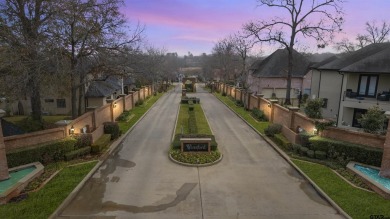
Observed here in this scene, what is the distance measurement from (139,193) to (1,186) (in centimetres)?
670

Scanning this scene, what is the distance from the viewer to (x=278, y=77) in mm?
44438

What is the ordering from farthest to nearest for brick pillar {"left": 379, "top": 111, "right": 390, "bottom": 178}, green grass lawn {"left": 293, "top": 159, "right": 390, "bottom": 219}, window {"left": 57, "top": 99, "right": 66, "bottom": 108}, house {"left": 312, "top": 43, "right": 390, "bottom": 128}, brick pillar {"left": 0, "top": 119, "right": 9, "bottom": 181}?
1. window {"left": 57, "top": 99, "right": 66, "bottom": 108}
2. house {"left": 312, "top": 43, "right": 390, "bottom": 128}
3. brick pillar {"left": 379, "top": 111, "right": 390, "bottom": 178}
4. brick pillar {"left": 0, "top": 119, "right": 9, "bottom": 181}
5. green grass lawn {"left": 293, "top": 159, "right": 390, "bottom": 219}

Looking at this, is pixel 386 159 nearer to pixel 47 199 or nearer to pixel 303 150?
pixel 303 150

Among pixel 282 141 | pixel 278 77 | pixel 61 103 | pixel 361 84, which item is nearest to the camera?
pixel 282 141

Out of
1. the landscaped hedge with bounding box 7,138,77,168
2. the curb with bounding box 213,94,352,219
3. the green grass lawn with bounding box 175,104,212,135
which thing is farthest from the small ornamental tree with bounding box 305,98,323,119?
the landscaped hedge with bounding box 7,138,77,168

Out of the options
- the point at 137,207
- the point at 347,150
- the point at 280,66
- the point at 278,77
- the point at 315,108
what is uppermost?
the point at 280,66

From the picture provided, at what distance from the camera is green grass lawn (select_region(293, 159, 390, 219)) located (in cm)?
1060

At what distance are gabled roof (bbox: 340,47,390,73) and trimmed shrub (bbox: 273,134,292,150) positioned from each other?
10.3m

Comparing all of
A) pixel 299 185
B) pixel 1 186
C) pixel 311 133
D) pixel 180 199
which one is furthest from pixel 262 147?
pixel 1 186

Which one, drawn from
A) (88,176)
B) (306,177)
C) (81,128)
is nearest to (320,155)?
(306,177)

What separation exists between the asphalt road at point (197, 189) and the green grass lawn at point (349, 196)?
62cm

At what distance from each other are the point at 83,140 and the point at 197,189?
933 cm

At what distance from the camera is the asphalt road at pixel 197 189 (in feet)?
35.3

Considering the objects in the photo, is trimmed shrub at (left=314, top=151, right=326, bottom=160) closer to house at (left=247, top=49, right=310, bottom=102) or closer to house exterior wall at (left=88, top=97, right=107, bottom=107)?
house exterior wall at (left=88, top=97, right=107, bottom=107)
